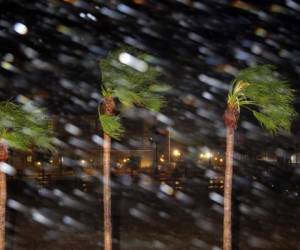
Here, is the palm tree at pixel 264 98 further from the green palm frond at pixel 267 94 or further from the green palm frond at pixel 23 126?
the green palm frond at pixel 23 126

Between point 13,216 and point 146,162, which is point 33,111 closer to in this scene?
point 13,216

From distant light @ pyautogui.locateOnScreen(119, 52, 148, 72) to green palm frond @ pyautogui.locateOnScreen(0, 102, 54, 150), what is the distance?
2151 millimetres

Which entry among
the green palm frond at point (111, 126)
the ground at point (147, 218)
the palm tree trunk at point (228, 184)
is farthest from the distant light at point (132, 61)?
the ground at point (147, 218)

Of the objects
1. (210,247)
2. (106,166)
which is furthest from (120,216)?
(106,166)

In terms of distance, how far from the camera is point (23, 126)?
8680 millimetres

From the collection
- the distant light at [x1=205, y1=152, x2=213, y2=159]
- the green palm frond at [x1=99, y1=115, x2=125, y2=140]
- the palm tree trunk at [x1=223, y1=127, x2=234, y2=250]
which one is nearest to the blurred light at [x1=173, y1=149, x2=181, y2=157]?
the distant light at [x1=205, y1=152, x2=213, y2=159]

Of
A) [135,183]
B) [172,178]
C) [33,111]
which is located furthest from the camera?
[172,178]

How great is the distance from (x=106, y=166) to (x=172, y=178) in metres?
25.1

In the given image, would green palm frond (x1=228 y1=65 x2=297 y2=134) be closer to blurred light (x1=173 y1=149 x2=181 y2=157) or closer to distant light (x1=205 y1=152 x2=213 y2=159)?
distant light (x1=205 y1=152 x2=213 y2=159)

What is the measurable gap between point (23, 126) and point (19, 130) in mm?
106

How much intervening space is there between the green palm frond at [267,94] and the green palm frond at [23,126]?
412 cm

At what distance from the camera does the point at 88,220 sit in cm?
1822

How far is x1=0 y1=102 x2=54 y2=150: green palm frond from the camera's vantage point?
8523mm

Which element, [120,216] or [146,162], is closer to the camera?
[120,216]
